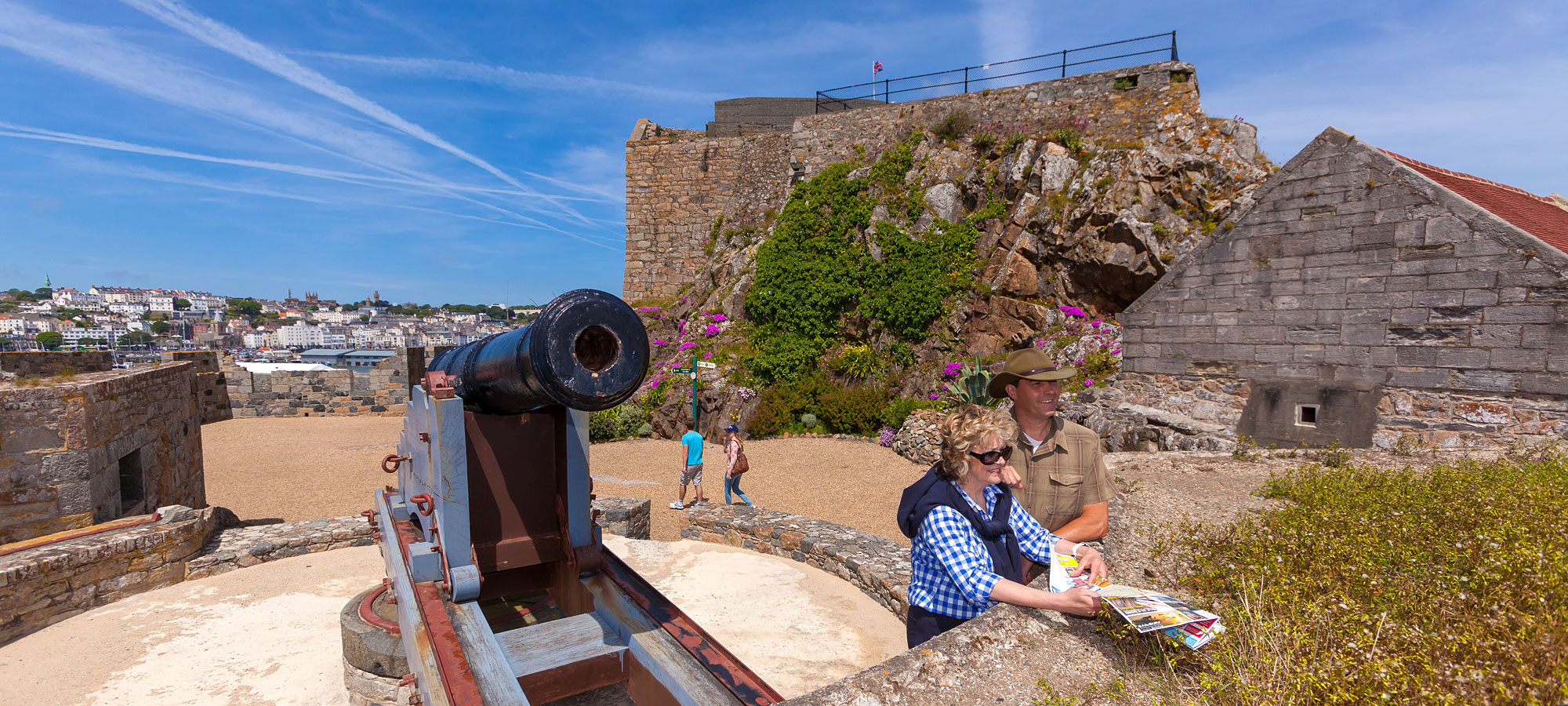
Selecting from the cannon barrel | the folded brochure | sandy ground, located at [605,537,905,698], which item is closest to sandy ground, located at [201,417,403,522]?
sandy ground, located at [605,537,905,698]

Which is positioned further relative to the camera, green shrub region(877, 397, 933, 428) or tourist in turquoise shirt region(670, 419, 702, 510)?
green shrub region(877, 397, 933, 428)

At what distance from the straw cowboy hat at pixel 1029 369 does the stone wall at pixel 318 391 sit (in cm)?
2012

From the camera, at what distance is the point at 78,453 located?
20.2ft

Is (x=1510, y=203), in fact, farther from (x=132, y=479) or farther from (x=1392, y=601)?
(x=132, y=479)

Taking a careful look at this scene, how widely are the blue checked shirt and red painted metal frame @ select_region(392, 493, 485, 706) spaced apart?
167 cm

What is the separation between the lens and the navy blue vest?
2256mm

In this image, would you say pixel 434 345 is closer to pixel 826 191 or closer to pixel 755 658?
pixel 826 191

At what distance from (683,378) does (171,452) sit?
8647mm

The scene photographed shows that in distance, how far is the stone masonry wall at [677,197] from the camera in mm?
20234

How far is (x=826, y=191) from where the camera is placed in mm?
16766

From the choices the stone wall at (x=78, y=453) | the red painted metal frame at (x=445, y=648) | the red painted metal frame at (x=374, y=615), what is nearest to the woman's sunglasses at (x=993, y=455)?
the red painted metal frame at (x=445, y=648)

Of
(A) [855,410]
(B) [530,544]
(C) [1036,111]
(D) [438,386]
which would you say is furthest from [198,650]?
(C) [1036,111]

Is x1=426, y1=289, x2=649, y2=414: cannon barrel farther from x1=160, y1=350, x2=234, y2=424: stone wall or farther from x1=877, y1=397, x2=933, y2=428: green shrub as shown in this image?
x1=160, y1=350, x2=234, y2=424: stone wall

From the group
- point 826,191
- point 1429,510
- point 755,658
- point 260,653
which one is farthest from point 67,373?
point 826,191
